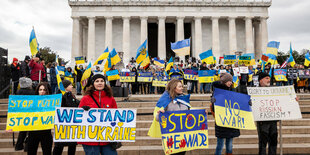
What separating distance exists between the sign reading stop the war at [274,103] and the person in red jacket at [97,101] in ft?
11.1

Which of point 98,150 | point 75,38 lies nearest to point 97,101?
point 98,150

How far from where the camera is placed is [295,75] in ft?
48.7

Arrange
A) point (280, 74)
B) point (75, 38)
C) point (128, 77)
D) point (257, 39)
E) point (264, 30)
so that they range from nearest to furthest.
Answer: point (280, 74) → point (128, 77) → point (75, 38) → point (264, 30) → point (257, 39)

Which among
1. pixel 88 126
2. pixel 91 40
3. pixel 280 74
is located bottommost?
pixel 88 126

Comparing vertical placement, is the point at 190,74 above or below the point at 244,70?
below

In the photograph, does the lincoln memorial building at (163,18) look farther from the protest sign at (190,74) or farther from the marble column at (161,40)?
the protest sign at (190,74)

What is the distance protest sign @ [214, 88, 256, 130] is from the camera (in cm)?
464

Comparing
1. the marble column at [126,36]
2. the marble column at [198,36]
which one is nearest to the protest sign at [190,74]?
the marble column at [198,36]

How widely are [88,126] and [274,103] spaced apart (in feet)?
14.2

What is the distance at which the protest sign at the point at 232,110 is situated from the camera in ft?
15.2

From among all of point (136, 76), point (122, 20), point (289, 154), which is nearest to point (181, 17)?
point (122, 20)

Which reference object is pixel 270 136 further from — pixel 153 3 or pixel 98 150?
pixel 153 3

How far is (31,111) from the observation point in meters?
4.88

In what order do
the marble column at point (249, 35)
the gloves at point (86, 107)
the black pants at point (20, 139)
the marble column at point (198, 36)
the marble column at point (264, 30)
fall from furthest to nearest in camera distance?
1. the marble column at point (264, 30)
2. the marble column at point (249, 35)
3. the marble column at point (198, 36)
4. the black pants at point (20, 139)
5. the gloves at point (86, 107)
